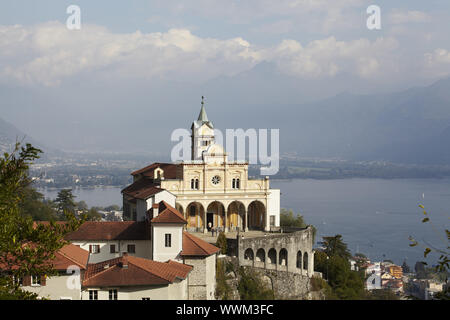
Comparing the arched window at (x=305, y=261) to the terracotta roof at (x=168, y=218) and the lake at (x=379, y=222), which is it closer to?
the terracotta roof at (x=168, y=218)

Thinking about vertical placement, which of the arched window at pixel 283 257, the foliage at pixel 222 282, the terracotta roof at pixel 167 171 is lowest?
the foliage at pixel 222 282

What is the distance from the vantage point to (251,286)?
3600 cm

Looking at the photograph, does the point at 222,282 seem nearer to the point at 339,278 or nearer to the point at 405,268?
the point at 339,278

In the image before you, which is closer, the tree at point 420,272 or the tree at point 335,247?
the tree at point 335,247

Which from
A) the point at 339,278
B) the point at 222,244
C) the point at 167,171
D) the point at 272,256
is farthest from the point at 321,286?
the point at 167,171

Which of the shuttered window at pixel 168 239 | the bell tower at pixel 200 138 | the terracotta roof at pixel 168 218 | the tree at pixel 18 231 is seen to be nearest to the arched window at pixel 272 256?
the terracotta roof at pixel 168 218

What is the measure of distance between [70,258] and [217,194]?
2323cm

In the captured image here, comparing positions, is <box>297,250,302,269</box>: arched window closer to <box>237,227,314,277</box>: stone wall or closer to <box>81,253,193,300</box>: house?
<box>237,227,314,277</box>: stone wall

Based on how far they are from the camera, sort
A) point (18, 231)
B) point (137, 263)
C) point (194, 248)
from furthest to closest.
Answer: point (194, 248)
point (137, 263)
point (18, 231)

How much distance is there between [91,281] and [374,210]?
14620 centimetres

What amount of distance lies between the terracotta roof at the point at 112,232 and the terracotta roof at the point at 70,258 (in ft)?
9.47

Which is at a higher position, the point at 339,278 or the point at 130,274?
the point at 130,274

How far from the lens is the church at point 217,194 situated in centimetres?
4775
